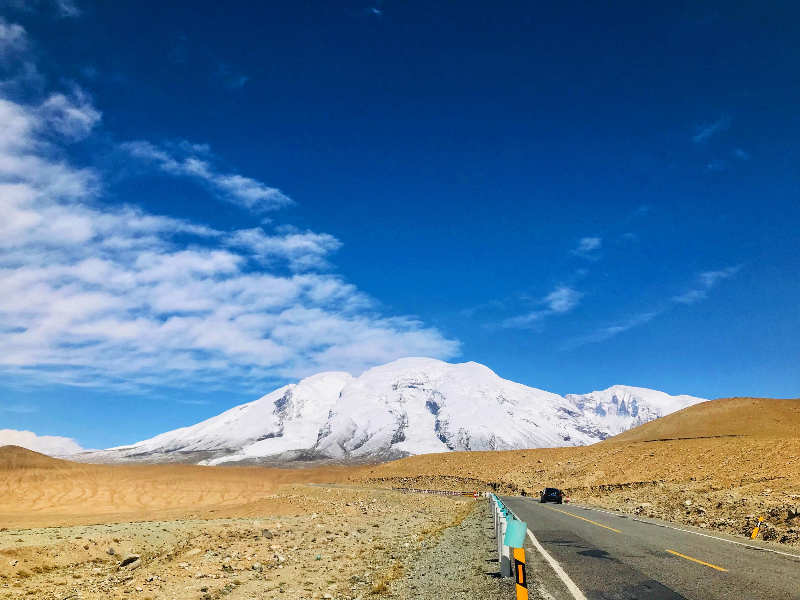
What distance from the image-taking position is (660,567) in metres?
12.1

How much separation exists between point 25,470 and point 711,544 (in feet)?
323

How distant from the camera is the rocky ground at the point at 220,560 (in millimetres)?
14094

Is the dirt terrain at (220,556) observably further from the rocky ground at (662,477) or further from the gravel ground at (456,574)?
the rocky ground at (662,477)

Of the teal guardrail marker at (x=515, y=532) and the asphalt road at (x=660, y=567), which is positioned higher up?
the teal guardrail marker at (x=515, y=532)

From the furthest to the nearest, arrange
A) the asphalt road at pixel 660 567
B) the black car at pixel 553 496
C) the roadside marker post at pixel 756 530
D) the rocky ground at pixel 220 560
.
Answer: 1. the black car at pixel 553 496
2. the roadside marker post at pixel 756 530
3. the rocky ground at pixel 220 560
4. the asphalt road at pixel 660 567

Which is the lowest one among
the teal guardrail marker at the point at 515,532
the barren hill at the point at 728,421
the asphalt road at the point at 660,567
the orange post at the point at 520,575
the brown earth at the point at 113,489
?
the brown earth at the point at 113,489

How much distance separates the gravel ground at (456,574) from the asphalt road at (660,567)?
3.22 ft

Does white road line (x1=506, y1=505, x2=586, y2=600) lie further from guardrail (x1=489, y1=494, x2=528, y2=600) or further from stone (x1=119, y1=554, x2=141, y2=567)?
stone (x1=119, y1=554, x2=141, y2=567)

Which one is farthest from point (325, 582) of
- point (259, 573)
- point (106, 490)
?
point (106, 490)

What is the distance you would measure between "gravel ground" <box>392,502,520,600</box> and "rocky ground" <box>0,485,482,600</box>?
50 cm

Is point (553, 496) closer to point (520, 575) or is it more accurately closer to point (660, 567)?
point (660, 567)

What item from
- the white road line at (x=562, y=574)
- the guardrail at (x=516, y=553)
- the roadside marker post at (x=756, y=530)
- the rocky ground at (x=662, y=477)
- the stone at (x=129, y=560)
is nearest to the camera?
the guardrail at (x=516, y=553)

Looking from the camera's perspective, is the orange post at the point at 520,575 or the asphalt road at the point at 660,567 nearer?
A: the orange post at the point at 520,575

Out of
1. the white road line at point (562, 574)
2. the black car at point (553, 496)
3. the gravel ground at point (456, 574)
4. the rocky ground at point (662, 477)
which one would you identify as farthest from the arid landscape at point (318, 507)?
the black car at point (553, 496)
